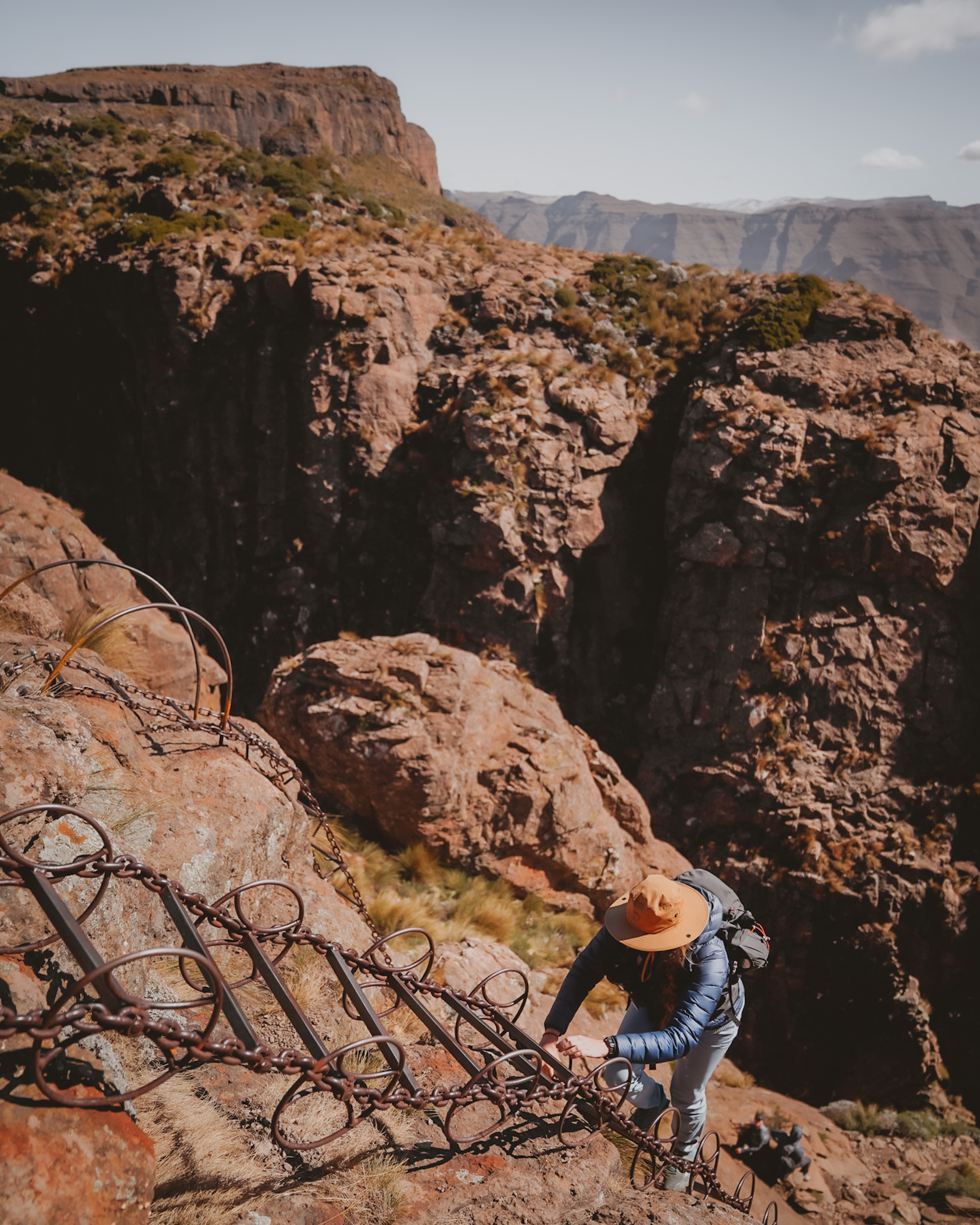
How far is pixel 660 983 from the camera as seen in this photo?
3.52 meters

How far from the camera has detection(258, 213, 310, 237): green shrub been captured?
672 inches

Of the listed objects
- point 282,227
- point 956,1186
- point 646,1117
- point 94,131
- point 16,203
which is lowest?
point 956,1186

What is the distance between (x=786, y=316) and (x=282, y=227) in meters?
12.5

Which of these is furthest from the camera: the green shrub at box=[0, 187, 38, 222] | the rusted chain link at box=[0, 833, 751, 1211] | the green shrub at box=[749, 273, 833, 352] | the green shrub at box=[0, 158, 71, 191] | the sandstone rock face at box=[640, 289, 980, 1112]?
the green shrub at box=[0, 158, 71, 191]

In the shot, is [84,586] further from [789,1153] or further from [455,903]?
[789,1153]

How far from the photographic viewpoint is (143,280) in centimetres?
1608

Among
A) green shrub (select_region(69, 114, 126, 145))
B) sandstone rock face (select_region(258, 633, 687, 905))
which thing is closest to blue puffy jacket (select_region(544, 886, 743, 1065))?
sandstone rock face (select_region(258, 633, 687, 905))

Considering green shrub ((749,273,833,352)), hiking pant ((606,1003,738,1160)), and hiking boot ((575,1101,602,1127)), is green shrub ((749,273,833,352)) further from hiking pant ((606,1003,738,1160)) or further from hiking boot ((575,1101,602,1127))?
hiking boot ((575,1101,602,1127))

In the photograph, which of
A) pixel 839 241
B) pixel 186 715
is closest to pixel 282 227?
pixel 186 715

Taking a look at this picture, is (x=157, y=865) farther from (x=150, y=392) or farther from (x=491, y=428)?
(x=150, y=392)

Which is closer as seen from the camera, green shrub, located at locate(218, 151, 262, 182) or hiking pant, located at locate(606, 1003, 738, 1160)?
hiking pant, located at locate(606, 1003, 738, 1160)

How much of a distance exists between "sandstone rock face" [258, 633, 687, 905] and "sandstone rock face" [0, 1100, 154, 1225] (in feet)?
17.1

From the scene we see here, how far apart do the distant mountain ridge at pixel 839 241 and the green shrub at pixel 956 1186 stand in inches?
1669

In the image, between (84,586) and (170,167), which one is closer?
(84,586)
